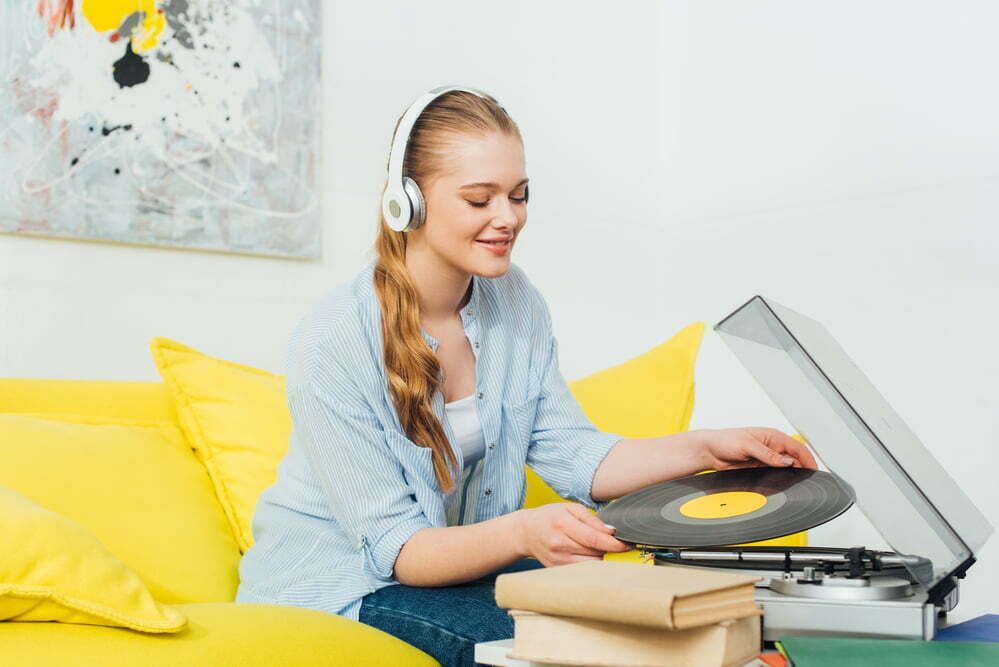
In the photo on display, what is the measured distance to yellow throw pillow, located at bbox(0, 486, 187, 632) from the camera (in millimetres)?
977

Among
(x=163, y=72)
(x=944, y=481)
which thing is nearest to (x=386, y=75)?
(x=163, y=72)

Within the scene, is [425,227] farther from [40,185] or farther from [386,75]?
[386,75]

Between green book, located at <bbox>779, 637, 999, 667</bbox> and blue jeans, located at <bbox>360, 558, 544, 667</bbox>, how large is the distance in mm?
457

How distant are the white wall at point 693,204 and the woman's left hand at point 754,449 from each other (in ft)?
3.62

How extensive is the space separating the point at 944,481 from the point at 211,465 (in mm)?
1108

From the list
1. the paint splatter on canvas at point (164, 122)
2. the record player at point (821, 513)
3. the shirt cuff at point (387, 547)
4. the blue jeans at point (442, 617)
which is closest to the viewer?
the record player at point (821, 513)

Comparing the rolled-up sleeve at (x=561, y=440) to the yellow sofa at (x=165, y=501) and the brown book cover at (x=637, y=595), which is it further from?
the brown book cover at (x=637, y=595)

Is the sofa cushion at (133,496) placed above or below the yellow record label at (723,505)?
below

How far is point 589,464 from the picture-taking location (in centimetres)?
149

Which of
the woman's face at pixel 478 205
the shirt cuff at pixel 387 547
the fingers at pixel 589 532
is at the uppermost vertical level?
the woman's face at pixel 478 205

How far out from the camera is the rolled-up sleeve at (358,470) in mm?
1242

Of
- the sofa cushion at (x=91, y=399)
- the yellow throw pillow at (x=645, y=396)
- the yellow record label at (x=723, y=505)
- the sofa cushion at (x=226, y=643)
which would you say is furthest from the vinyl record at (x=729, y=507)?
the sofa cushion at (x=91, y=399)

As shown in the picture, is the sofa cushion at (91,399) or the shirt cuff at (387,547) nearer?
the shirt cuff at (387,547)

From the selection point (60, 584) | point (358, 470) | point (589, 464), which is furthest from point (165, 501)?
point (589, 464)
